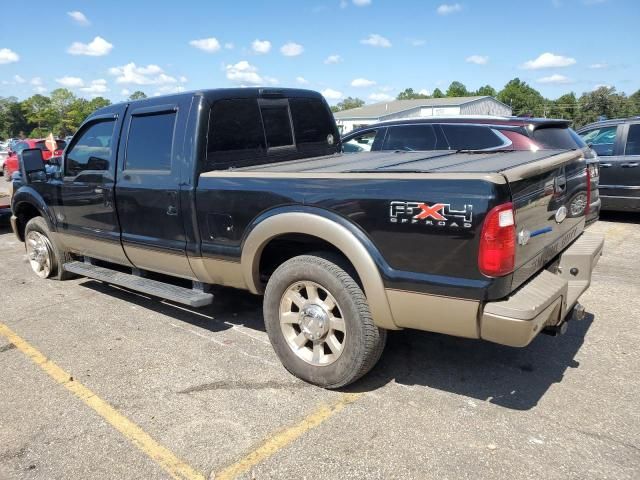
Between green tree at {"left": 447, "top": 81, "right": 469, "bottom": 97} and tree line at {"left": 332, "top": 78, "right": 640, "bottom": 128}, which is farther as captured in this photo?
green tree at {"left": 447, "top": 81, "right": 469, "bottom": 97}

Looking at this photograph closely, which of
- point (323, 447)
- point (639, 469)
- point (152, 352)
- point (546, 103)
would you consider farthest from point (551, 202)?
point (546, 103)

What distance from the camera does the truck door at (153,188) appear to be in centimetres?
395

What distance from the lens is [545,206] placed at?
9.96ft

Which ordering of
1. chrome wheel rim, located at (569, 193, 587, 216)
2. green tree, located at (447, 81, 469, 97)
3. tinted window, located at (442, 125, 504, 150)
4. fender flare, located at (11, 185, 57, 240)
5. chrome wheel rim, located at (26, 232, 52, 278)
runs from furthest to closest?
green tree, located at (447, 81, 469, 97) → tinted window, located at (442, 125, 504, 150) → chrome wheel rim, located at (26, 232, 52, 278) → fender flare, located at (11, 185, 57, 240) → chrome wheel rim, located at (569, 193, 587, 216)

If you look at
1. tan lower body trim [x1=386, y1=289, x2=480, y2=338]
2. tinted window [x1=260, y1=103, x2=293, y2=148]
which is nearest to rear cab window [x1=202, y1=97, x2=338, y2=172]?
tinted window [x1=260, y1=103, x2=293, y2=148]

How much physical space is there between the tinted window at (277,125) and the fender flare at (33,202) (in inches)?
108

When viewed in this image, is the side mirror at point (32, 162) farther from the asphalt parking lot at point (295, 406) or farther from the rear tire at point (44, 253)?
the asphalt parking lot at point (295, 406)

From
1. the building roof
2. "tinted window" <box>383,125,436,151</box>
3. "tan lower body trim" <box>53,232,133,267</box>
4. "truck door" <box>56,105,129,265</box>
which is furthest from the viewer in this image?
the building roof

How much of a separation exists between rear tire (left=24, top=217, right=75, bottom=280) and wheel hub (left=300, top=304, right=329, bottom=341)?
3.64m

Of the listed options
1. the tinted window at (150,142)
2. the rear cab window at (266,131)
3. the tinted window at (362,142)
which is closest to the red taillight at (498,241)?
the rear cab window at (266,131)

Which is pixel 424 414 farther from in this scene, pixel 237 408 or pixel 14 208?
pixel 14 208

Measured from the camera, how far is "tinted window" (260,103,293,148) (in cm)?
443

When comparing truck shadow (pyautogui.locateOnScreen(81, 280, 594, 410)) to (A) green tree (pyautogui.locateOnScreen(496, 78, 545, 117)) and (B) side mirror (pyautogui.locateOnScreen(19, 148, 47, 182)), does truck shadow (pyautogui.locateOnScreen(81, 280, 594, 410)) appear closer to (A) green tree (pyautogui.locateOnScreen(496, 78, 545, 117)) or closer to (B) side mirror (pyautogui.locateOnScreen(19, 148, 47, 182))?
(B) side mirror (pyautogui.locateOnScreen(19, 148, 47, 182))

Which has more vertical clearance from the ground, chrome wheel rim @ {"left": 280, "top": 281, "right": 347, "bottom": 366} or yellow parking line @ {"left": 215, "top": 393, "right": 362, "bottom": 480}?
chrome wheel rim @ {"left": 280, "top": 281, "right": 347, "bottom": 366}
